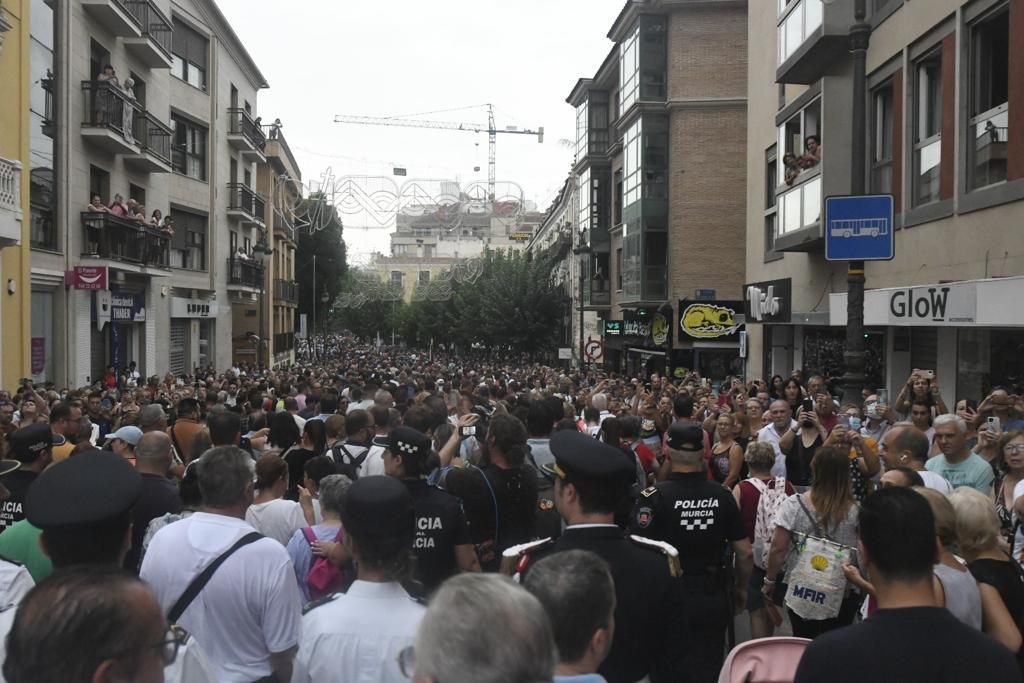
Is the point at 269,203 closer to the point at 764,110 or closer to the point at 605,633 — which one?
the point at 764,110

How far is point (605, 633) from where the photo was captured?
259cm

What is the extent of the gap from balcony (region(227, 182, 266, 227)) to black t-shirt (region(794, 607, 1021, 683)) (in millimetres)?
33709

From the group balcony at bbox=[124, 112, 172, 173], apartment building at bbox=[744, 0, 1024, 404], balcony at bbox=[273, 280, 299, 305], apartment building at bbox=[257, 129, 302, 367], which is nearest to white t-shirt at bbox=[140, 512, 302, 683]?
apartment building at bbox=[744, 0, 1024, 404]

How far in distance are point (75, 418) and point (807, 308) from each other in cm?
1498

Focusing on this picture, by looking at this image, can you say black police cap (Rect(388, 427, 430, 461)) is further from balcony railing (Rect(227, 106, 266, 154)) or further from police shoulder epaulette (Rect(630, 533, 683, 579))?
balcony railing (Rect(227, 106, 266, 154))

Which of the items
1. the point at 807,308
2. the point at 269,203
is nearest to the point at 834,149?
the point at 807,308

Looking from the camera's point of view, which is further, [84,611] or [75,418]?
[75,418]

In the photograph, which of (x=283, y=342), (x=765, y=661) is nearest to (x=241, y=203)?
(x=283, y=342)

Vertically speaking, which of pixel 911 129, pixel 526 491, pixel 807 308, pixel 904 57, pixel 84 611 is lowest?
pixel 526 491

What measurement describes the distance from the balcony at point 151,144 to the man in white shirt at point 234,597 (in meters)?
22.2

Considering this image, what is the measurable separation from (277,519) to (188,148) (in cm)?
2757

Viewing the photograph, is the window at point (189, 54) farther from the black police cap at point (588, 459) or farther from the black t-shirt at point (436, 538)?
the black police cap at point (588, 459)

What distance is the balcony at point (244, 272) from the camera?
113 feet

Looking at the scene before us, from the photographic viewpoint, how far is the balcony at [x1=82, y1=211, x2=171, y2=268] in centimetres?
2102
